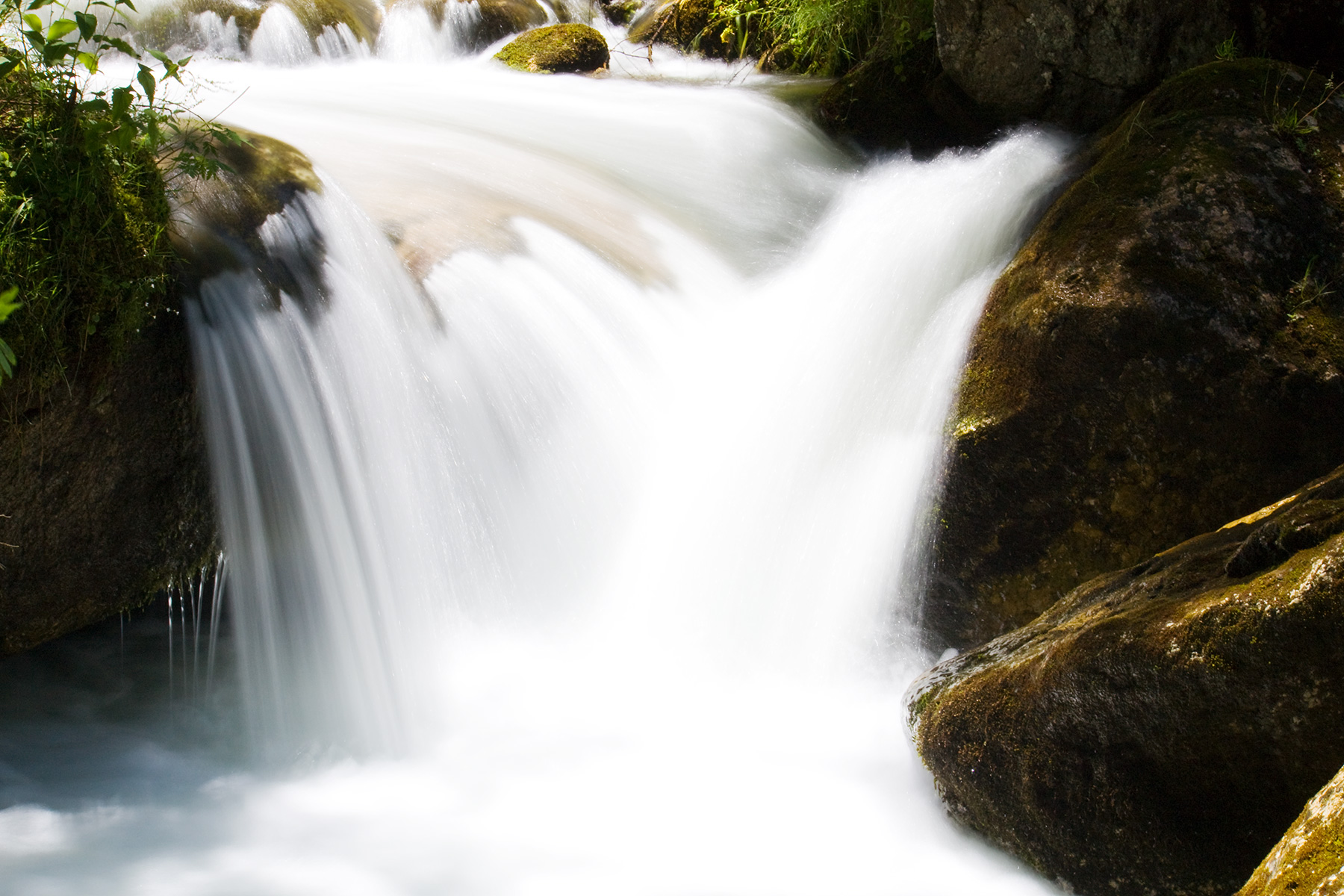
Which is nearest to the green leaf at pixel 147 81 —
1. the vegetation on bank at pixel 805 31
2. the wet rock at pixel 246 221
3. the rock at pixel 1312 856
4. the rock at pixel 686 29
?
the wet rock at pixel 246 221

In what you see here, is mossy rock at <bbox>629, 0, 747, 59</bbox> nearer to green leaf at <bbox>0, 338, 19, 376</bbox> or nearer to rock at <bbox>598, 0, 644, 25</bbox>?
rock at <bbox>598, 0, 644, 25</bbox>

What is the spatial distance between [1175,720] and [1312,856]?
2.32 ft

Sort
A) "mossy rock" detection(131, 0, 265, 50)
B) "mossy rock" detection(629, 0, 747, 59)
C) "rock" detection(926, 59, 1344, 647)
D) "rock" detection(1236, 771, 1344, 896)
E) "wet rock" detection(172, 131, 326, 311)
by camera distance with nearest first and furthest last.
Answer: "rock" detection(1236, 771, 1344, 896)
"rock" detection(926, 59, 1344, 647)
"wet rock" detection(172, 131, 326, 311)
"mossy rock" detection(131, 0, 265, 50)
"mossy rock" detection(629, 0, 747, 59)

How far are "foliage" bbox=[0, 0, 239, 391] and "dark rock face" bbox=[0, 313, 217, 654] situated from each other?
148 millimetres

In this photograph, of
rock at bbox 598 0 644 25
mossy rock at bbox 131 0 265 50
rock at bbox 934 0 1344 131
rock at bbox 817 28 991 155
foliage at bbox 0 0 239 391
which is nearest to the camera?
foliage at bbox 0 0 239 391

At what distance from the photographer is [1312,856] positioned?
1.52 m

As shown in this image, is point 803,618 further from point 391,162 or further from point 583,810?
point 391,162

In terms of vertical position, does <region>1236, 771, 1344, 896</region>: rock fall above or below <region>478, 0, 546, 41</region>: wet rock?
below

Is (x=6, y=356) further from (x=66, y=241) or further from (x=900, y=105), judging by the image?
(x=900, y=105)

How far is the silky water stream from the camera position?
277cm

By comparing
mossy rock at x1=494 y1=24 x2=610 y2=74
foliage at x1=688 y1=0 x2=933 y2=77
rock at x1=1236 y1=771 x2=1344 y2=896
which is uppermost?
mossy rock at x1=494 y1=24 x2=610 y2=74

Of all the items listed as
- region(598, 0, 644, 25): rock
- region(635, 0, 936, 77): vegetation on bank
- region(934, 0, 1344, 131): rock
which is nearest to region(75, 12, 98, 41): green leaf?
region(934, 0, 1344, 131): rock

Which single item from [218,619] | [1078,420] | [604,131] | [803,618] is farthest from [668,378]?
[604,131]

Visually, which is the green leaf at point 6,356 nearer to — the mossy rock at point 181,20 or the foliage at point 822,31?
the foliage at point 822,31
